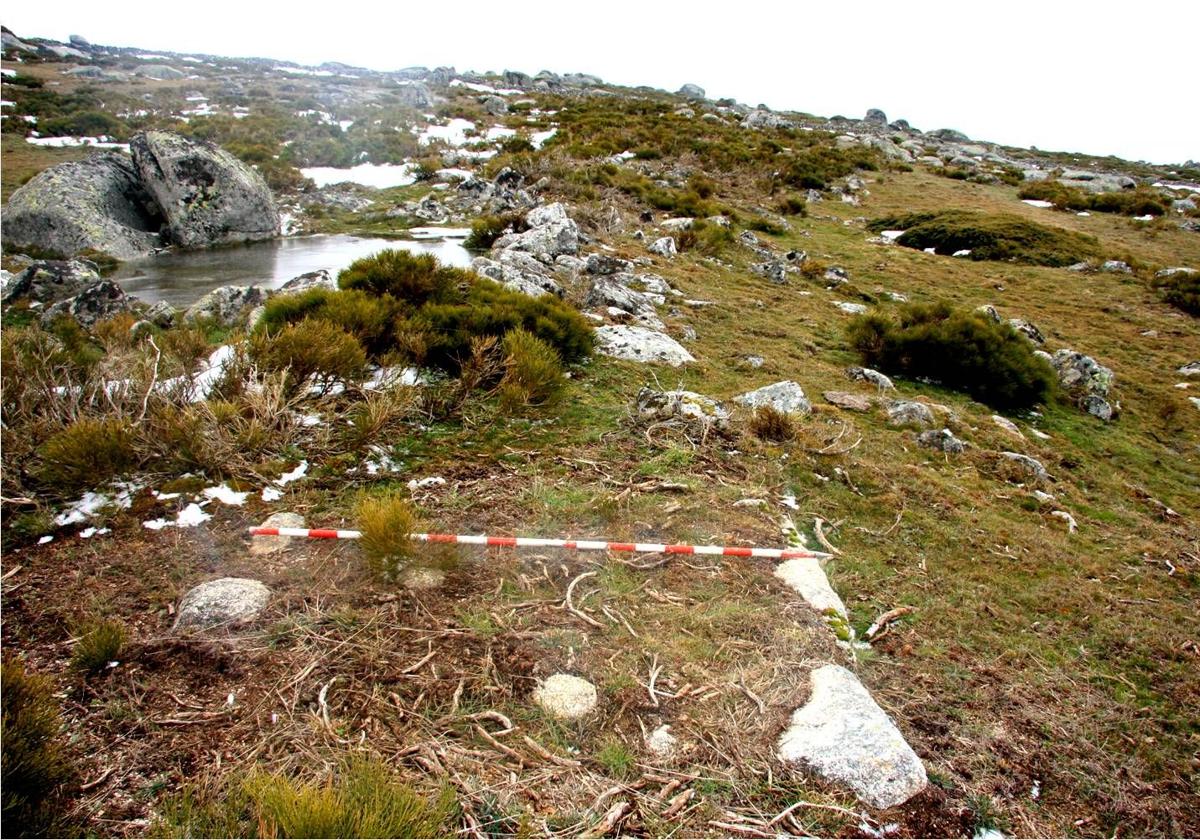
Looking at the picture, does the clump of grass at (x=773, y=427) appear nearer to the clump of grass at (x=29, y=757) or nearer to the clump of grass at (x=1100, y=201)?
the clump of grass at (x=29, y=757)

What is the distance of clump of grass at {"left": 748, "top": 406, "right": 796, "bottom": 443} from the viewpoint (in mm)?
5332

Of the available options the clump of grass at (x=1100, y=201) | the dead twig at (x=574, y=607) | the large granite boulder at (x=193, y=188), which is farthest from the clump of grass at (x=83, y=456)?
the clump of grass at (x=1100, y=201)

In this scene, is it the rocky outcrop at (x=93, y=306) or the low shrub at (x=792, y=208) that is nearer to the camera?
the rocky outcrop at (x=93, y=306)

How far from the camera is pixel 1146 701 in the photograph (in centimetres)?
306

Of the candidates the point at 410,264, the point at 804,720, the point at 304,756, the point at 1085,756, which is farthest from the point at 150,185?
the point at 1085,756

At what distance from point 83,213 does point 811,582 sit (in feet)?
46.6

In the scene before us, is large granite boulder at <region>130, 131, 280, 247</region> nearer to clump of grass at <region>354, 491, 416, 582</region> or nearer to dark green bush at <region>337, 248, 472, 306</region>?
dark green bush at <region>337, 248, 472, 306</region>

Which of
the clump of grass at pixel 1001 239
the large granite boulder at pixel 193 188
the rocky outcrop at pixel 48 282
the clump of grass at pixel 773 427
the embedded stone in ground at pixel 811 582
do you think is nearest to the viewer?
the embedded stone in ground at pixel 811 582

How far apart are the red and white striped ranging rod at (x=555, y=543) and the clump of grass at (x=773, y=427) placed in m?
1.76

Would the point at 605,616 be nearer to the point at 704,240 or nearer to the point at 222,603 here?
the point at 222,603

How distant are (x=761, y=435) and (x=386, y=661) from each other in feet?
12.3

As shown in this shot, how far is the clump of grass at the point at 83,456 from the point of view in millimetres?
3557

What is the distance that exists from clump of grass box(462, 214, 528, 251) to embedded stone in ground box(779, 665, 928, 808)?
11.1 metres

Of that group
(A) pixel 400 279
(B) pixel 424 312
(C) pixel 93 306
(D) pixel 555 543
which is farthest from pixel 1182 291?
(C) pixel 93 306
